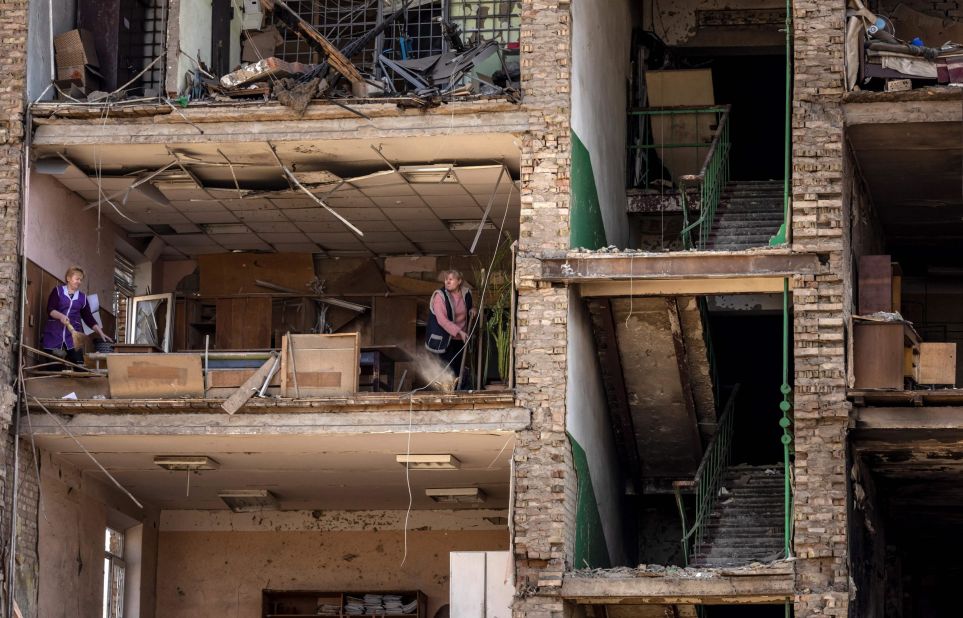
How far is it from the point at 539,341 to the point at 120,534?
7997 mm

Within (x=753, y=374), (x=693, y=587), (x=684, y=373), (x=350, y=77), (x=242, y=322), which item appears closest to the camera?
(x=693, y=587)

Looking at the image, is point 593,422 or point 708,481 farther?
point 708,481

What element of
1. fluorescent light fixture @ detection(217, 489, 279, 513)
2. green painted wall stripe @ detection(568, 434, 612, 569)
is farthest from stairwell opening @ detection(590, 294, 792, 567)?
fluorescent light fixture @ detection(217, 489, 279, 513)

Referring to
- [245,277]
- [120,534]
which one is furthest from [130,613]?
[245,277]

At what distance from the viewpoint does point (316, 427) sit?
2181cm

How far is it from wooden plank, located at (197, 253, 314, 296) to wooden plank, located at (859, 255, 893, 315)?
27.2 ft

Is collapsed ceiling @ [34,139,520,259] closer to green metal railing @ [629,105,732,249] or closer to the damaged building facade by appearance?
the damaged building facade

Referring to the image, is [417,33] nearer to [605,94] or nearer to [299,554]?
[605,94]

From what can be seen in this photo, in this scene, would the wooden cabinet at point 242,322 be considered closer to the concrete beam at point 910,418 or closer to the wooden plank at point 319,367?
the wooden plank at point 319,367

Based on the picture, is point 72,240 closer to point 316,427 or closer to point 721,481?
point 316,427

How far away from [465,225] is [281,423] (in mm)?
4888

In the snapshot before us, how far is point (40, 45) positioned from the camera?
76.4ft

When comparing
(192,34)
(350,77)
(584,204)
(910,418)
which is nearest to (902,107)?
(910,418)

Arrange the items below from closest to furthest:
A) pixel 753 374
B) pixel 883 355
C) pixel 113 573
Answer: pixel 883 355
pixel 113 573
pixel 753 374
